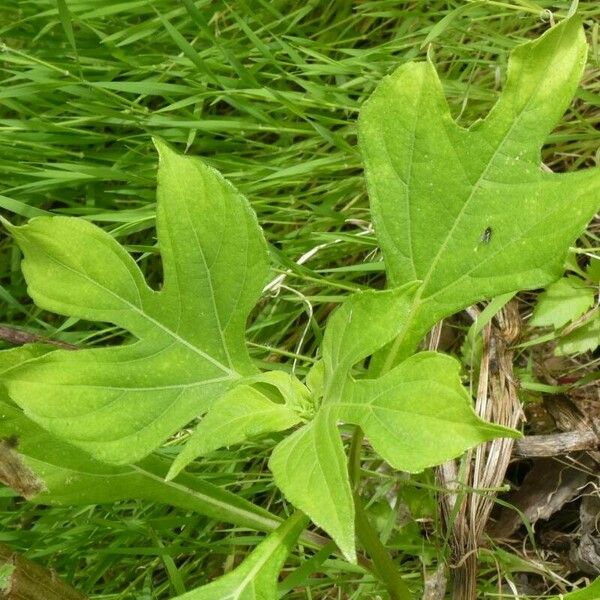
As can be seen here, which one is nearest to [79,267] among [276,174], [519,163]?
[519,163]

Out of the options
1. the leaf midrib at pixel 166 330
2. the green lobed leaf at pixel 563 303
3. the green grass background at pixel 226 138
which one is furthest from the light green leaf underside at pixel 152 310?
the green lobed leaf at pixel 563 303

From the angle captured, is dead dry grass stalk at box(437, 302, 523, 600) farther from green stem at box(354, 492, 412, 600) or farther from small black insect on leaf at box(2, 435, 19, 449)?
small black insect on leaf at box(2, 435, 19, 449)

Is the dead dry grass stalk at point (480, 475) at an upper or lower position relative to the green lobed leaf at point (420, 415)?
lower

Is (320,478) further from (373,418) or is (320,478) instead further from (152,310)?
(152,310)

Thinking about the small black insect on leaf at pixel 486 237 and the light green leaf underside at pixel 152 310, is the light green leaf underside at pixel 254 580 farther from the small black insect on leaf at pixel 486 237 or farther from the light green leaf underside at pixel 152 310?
the small black insect on leaf at pixel 486 237

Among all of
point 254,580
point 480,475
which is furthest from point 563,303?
point 254,580

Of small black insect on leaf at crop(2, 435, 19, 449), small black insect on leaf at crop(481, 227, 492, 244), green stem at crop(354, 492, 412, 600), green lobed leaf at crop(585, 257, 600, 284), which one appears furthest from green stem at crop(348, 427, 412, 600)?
green lobed leaf at crop(585, 257, 600, 284)
